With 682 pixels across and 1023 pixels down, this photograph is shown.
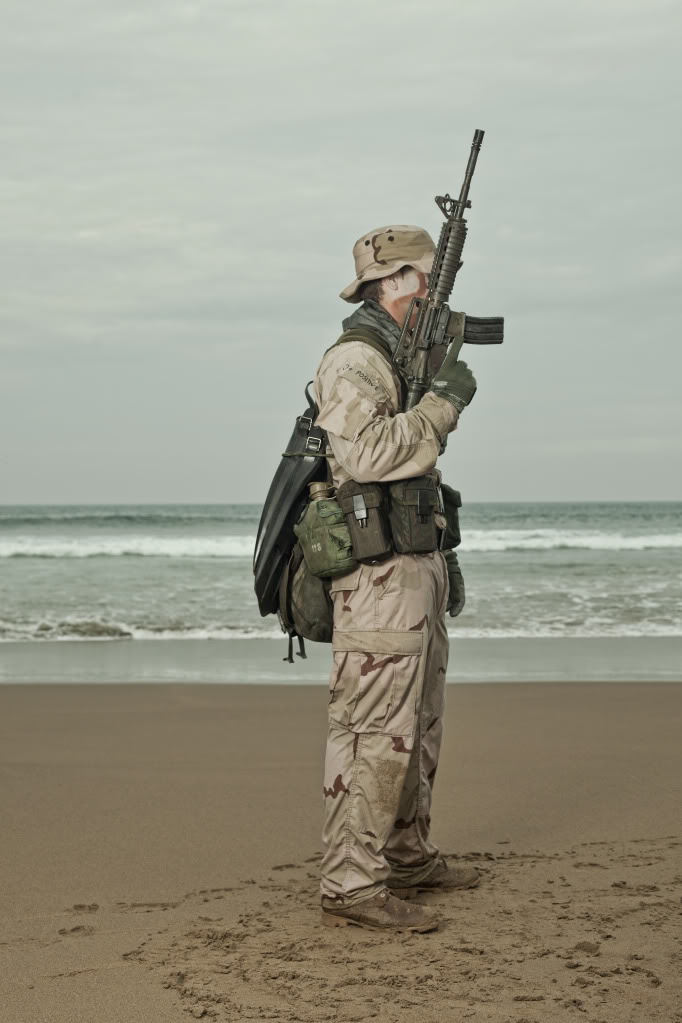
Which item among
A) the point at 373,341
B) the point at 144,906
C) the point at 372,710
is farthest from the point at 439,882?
the point at 373,341

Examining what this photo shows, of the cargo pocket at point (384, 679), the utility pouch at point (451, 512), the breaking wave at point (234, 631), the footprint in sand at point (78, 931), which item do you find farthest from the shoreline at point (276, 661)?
the cargo pocket at point (384, 679)

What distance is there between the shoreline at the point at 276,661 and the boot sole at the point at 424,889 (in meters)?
4.39

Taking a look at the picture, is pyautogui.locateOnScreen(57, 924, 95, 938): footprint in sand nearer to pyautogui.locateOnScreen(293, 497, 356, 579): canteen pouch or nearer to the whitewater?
pyautogui.locateOnScreen(293, 497, 356, 579): canteen pouch

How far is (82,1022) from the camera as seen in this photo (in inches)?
117

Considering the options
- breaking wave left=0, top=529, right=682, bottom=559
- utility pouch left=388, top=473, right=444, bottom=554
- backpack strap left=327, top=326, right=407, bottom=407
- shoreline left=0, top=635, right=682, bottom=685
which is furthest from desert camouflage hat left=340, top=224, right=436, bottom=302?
breaking wave left=0, top=529, right=682, bottom=559

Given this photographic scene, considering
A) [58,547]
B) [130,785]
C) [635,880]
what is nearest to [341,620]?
[635,880]

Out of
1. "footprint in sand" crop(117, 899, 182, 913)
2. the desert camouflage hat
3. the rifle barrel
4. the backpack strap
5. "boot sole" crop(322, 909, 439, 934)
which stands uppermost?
the rifle barrel

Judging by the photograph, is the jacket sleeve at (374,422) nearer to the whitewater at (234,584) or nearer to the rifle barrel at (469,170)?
the rifle barrel at (469,170)

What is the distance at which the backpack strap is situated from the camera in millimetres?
3637

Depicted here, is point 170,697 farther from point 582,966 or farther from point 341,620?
point 582,966

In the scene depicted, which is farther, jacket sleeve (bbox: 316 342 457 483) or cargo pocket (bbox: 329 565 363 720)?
cargo pocket (bbox: 329 565 363 720)

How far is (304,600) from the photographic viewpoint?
12.3ft

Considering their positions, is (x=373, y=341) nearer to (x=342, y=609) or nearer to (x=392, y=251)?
(x=392, y=251)

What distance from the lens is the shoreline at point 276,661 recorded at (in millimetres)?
9164
